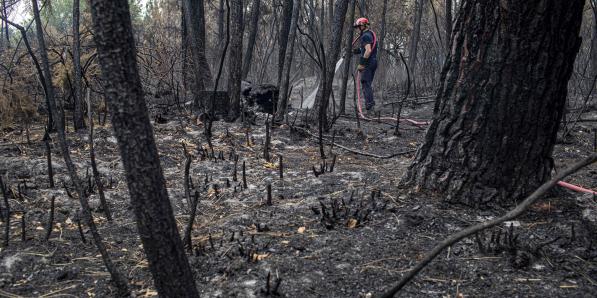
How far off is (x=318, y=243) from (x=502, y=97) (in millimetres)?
1280

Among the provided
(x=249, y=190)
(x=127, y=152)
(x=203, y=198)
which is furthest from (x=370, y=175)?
(x=127, y=152)

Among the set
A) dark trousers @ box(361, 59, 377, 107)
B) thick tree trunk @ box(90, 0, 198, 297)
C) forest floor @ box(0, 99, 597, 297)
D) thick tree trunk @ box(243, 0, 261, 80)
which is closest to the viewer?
thick tree trunk @ box(90, 0, 198, 297)

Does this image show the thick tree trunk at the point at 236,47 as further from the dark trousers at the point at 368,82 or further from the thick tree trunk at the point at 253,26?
the dark trousers at the point at 368,82

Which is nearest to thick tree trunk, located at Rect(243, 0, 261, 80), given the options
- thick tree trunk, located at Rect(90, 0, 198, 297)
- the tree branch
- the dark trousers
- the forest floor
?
the dark trousers

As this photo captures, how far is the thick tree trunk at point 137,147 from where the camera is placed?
1.18 meters

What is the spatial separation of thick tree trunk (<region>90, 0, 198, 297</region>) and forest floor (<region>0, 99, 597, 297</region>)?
49cm

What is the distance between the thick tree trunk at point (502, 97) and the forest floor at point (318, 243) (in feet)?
0.62

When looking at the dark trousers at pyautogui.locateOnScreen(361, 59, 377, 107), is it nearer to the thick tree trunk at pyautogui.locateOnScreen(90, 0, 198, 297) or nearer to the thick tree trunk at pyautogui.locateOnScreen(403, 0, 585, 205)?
the thick tree trunk at pyautogui.locateOnScreen(403, 0, 585, 205)

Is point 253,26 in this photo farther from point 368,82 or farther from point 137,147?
point 137,147

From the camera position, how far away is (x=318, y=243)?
2230 millimetres

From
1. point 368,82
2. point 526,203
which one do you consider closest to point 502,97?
point 526,203

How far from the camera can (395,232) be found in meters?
2.30

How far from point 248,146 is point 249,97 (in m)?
2.73

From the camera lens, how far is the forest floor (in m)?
1.85
